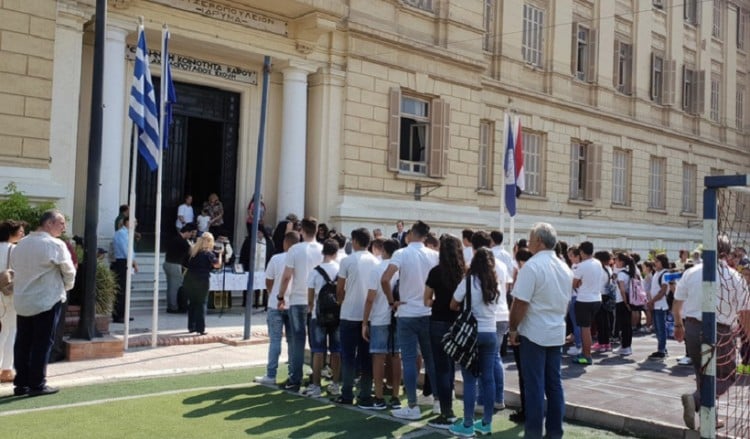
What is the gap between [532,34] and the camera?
2294cm

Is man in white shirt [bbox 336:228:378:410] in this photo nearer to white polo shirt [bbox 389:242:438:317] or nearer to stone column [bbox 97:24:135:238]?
white polo shirt [bbox 389:242:438:317]

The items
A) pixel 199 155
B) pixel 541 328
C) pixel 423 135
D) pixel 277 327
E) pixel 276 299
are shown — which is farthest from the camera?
pixel 423 135

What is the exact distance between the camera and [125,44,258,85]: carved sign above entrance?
14609 mm

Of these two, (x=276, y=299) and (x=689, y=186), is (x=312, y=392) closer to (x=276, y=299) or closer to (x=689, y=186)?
(x=276, y=299)

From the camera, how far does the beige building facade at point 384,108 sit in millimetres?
12602

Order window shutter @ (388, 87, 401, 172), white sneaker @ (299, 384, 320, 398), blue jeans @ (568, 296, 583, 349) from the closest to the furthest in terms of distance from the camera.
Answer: white sneaker @ (299, 384, 320, 398) < blue jeans @ (568, 296, 583, 349) < window shutter @ (388, 87, 401, 172)

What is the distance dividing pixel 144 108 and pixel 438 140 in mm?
9587

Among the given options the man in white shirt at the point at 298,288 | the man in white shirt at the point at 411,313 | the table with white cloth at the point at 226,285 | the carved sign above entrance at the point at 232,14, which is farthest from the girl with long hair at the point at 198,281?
the carved sign above entrance at the point at 232,14

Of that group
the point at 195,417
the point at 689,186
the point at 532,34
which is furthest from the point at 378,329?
the point at 689,186

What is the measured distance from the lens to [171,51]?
15.0 meters

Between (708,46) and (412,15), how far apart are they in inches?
753

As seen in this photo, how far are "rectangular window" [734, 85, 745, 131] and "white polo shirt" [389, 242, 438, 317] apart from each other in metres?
31.9

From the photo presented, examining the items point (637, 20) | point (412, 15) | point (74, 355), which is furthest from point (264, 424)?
point (637, 20)

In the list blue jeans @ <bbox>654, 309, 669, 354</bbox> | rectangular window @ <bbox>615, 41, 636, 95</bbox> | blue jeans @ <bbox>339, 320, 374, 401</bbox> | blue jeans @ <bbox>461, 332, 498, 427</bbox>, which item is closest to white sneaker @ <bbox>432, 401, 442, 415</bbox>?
blue jeans @ <bbox>339, 320, 374, 401</bbox>
